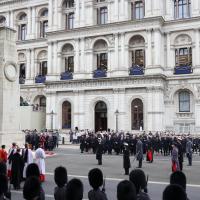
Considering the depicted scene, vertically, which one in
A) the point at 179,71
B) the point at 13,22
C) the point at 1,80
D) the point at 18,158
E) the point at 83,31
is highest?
the point at 13,22

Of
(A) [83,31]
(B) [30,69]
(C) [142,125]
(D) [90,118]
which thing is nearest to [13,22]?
(B) [30,69]

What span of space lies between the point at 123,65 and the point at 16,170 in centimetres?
3196

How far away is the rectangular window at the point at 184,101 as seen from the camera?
145 ft

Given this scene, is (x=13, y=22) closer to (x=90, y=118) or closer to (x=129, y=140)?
(x=90, y=118)

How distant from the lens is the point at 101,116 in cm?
4762

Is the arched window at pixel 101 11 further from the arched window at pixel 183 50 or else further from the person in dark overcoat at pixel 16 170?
the person in dark overcoat at pixel 16 170

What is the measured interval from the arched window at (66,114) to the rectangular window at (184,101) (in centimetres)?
1470

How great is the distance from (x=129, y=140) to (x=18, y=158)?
16.9m

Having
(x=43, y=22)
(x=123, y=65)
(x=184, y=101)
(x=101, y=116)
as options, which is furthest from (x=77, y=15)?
(x=184, y=101)

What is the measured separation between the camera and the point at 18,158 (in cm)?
1566

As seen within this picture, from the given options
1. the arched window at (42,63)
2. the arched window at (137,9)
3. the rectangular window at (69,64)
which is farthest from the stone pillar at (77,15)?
the arched window at (42,63)

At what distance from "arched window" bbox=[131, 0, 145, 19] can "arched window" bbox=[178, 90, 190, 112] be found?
11.3 m

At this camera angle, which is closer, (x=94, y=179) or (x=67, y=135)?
(x=94, y=179)

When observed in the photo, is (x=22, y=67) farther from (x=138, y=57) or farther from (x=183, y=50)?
(x=183, y=50)
